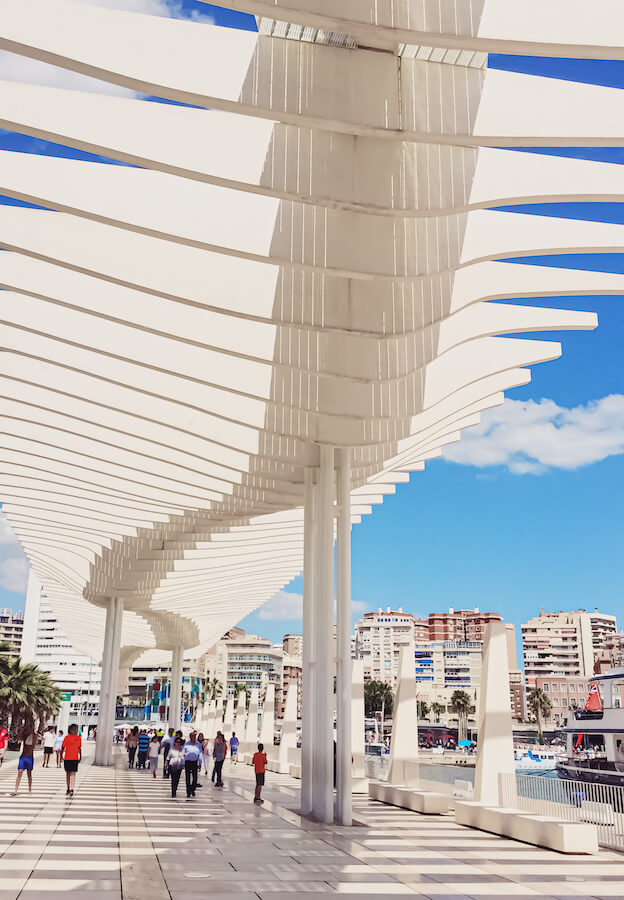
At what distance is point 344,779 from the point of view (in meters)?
15.1

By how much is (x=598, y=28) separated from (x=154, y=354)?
841 cm

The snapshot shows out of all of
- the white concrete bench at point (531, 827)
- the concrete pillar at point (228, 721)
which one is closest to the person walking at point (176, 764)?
the white concrete bench at point (531, 827)

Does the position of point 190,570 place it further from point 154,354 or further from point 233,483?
point 154,354

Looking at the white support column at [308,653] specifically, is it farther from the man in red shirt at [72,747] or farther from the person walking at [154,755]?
the person walking at [154,755]

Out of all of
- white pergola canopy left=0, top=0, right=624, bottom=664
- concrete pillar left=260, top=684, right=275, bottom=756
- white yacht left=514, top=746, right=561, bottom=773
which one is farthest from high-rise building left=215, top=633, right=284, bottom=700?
white pergola canopy left=0, top=0, right=624, bottom=664

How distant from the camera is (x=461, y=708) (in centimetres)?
11719

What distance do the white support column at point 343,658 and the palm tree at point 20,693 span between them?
28543 mm

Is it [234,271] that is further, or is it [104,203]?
[234,271]

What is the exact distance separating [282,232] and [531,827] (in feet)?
30.1

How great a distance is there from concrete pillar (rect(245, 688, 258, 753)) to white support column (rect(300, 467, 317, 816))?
24.4m

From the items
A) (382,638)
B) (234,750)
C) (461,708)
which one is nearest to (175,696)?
(234,750)

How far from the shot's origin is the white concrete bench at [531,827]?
11789 millimetres

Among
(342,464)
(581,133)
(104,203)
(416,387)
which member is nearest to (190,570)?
(342,464)

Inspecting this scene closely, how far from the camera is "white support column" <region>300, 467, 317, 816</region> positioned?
15501 mm
